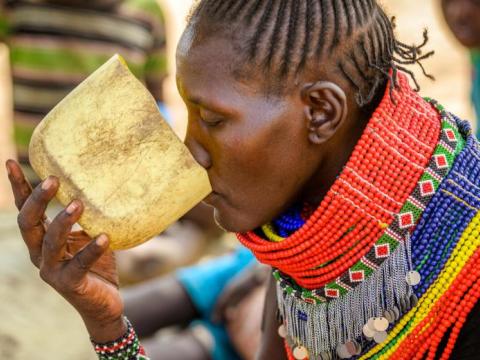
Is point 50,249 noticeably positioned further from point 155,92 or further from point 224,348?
point 155,92

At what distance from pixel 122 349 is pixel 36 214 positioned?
0.43 meters

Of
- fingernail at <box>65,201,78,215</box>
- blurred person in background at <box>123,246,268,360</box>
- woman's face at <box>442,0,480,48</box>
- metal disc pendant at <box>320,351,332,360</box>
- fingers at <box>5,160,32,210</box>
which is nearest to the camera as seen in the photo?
fingernail at <box>65,201,78,215</box>

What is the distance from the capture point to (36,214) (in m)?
1.66

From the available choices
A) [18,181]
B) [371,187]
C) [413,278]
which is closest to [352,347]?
[413,278]

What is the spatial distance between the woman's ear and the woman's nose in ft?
0.73

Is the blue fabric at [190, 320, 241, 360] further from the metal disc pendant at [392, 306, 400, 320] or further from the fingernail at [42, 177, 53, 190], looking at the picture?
the fingernail at [42, 177, 53, 190]

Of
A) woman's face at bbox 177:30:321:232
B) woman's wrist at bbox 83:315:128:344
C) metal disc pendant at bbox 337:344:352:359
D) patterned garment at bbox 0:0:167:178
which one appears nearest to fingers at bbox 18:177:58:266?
woman's wrist at bbox 83:315:128:344

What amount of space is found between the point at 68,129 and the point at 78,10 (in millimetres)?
2487

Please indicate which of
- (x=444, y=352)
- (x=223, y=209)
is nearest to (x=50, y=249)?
(x=223, y=209)

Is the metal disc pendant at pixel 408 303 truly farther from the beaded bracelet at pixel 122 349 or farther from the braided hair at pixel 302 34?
the beaded bracelet at pixel 122 349

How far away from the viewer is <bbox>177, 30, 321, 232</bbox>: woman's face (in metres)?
1.61

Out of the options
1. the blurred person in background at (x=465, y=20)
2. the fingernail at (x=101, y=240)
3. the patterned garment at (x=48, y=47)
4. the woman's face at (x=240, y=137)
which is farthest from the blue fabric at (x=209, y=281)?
the fingernail at (x=101, y=240)

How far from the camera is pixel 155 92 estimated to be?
4.32 meters

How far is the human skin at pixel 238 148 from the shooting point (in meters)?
1.61
